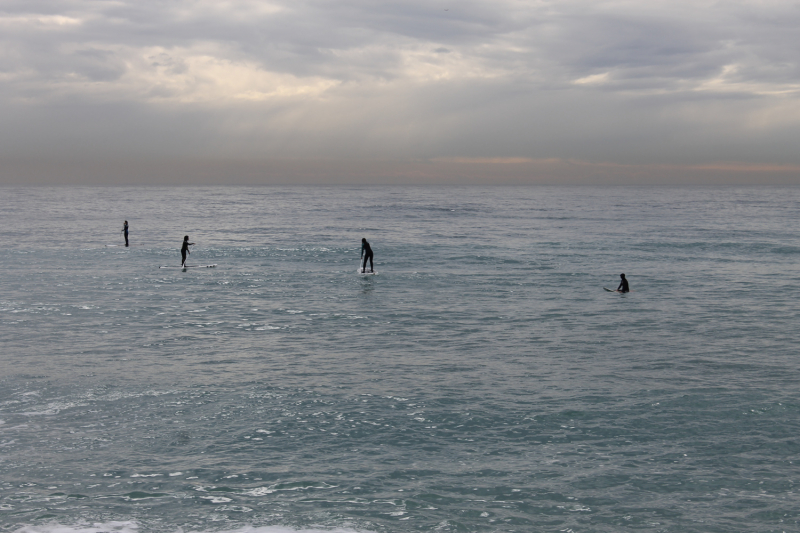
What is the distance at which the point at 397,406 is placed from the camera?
13.2m

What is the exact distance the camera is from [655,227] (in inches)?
2766

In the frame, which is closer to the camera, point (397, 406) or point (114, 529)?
point (114, 529)

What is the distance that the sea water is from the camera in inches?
360

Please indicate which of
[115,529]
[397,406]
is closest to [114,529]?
[115,529]

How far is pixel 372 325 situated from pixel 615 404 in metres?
9.47

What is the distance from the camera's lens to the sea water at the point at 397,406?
9141mm

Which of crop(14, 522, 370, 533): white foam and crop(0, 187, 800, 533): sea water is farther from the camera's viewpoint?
crop(0, 187, 800, 533): sea water

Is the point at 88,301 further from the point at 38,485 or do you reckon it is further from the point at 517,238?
the point at 517,238

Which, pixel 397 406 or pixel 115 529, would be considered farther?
pixel 397 406

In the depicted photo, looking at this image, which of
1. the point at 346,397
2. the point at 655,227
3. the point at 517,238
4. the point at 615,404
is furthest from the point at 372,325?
the point at 655,227

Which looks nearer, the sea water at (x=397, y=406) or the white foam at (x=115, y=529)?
the white foam at (x=115, y=529)

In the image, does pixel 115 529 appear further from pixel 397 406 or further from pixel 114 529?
pixel 397 406

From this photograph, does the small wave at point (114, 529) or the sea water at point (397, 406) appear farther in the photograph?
the sea water at point (397, 406)

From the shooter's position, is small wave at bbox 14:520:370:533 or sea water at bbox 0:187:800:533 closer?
small wave at bbox 14:520:370:533
